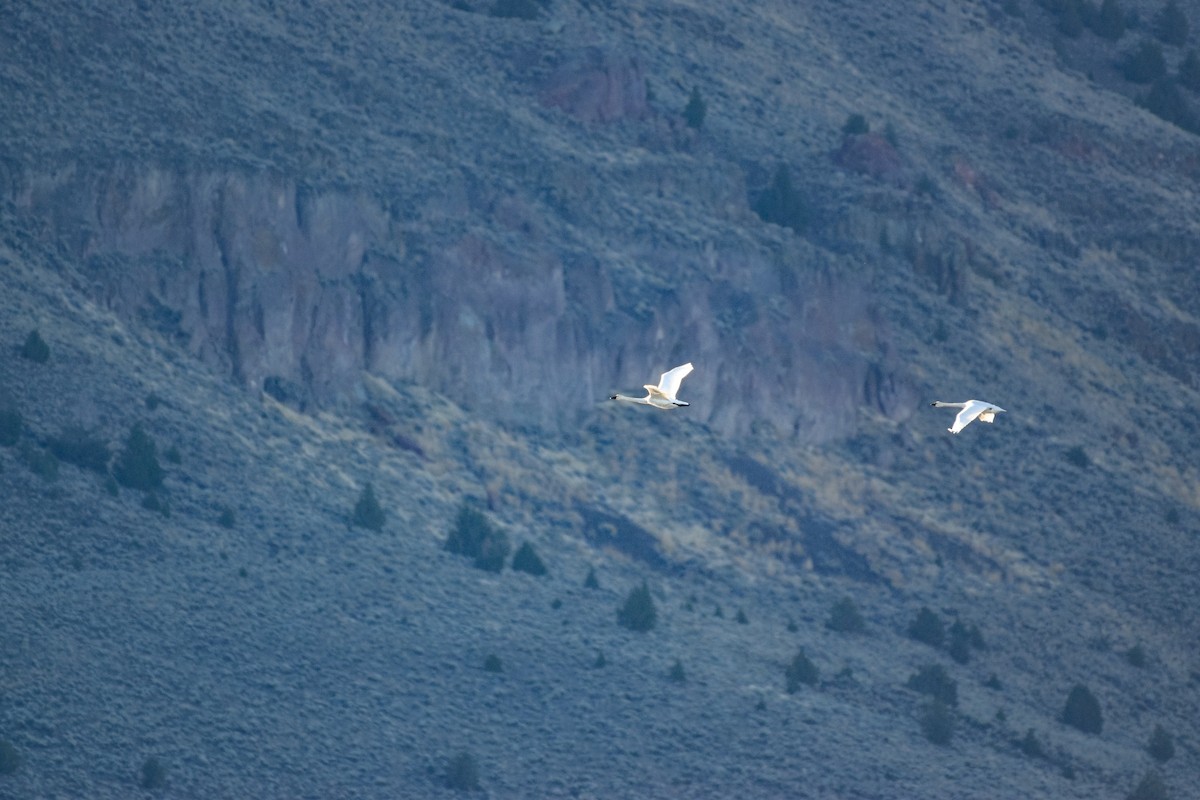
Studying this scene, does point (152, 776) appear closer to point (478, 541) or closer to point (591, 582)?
point (478, 541)

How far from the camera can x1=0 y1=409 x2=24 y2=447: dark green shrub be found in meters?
76.8

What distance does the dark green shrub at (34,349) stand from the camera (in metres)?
79.4

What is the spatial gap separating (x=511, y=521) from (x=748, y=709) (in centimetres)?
1246

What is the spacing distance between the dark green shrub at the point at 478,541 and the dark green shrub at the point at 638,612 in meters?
4.21

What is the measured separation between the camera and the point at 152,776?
64.9 m

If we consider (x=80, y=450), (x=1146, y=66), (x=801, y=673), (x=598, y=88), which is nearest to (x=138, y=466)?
(x=80, y=450)

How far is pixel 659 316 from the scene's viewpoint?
94.1 metres

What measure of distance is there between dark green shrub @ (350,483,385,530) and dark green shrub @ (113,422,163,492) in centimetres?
625

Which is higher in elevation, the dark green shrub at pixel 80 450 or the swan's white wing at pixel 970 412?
the swan's white wing at pixel 970 412

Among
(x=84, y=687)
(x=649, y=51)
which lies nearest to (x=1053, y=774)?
(x=84, y=687)

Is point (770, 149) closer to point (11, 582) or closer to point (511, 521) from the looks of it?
point (511, 521)

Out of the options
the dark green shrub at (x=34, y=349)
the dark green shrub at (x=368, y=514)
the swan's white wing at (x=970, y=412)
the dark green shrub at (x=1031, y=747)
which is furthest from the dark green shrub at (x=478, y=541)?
the swan's white wing at (x=970, y=412)

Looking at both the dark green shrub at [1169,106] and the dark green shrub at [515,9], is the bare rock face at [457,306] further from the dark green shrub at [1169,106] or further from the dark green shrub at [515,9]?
the dark green shrub at [1169,106]

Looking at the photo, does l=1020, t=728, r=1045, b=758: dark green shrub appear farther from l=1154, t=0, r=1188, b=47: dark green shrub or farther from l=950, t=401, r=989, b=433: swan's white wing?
l=1154, t=0, r=1188, b=47: dark green shrub
